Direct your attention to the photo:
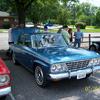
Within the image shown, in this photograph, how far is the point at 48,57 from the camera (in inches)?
248

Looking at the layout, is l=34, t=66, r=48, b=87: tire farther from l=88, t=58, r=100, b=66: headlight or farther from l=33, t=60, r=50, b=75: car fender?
l=88, t=58, r=100, b=66: headlight

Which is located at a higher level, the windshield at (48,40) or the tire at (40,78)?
the windshield at (48,40)

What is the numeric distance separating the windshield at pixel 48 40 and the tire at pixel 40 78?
3.53 feet

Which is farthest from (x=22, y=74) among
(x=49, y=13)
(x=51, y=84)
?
(x=49, y=13)

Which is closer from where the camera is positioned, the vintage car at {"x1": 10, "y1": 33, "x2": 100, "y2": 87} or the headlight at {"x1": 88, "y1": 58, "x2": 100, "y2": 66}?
the vintage car at {"x1": 10, "y1": 33, "x2": 100, "y2": 87}

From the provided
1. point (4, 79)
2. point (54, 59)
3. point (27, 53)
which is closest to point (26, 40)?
point (27, 53)

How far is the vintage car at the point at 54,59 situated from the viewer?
6.09 meters

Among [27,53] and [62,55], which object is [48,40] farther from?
[62,55]

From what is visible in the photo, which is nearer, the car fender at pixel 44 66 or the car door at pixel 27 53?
the car fender at pixel 44 66

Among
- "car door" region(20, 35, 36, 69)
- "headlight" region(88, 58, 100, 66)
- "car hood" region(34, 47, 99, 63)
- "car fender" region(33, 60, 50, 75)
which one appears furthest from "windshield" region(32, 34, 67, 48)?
"headlight" region(88, 58, 100, 66)

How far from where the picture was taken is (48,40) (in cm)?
777

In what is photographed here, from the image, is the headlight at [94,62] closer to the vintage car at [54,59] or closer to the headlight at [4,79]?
the vintage car at [54,59]

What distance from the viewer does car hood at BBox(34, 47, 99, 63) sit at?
20.4 feet

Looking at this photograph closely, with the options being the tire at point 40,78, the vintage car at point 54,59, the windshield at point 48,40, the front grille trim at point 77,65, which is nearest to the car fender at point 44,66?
the vintage car at point 54,59
